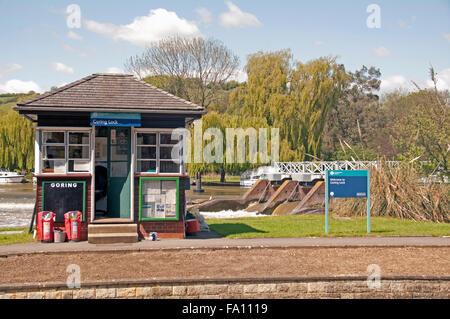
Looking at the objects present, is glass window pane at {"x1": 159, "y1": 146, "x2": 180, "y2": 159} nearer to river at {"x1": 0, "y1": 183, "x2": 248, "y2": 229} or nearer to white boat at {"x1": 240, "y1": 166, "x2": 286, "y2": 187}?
river at {"x1": 0, "y1": 183, "x2": 248, "y2": 229}

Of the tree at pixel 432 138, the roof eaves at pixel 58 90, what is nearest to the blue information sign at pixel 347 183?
the roof eaves at pixel 58 90

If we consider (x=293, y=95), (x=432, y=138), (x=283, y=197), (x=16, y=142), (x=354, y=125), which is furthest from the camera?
(x=354, y=125)

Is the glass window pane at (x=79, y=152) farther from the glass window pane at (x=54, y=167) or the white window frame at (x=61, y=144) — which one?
the glass window pane at (x=54, y=167)

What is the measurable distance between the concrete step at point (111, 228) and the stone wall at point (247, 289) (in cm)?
540

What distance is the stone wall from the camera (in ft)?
32.2

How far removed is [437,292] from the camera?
10680 mm

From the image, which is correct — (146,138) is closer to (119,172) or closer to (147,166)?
(147,166)

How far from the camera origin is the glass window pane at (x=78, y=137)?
52.3 feet

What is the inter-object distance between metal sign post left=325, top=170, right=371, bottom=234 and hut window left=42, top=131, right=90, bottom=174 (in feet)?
25.5

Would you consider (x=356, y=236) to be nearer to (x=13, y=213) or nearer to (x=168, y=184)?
(x=168, y=184)

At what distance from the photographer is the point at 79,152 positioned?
16.0 m

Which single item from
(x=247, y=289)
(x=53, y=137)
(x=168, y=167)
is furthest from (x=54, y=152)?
(x=247, y=289)

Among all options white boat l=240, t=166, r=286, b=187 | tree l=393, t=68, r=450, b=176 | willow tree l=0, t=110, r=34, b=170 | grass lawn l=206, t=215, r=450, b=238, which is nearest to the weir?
white boat l=240, t=166, r=286, b=187

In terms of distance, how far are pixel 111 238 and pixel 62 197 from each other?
2.07 m
